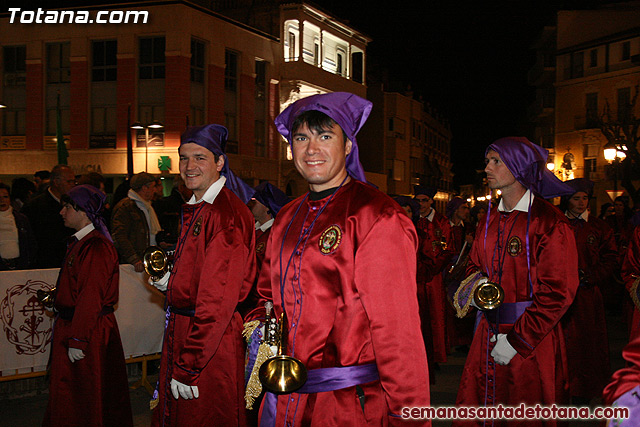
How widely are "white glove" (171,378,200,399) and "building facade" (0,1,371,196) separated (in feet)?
84.7

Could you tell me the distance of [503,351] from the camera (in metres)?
4.36

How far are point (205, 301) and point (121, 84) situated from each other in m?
28.1

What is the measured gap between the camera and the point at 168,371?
436 centimetres

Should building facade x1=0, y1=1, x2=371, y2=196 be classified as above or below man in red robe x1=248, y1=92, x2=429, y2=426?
above

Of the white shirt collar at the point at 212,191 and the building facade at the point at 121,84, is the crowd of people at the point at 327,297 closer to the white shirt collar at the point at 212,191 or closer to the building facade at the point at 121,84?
the white shirt collar at the point at 212,191

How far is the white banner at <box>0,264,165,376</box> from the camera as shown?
7.03m

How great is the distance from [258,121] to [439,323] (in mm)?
26536

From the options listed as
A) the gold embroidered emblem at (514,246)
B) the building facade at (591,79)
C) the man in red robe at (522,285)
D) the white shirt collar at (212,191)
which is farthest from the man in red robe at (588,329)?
the building facade at (591,79)

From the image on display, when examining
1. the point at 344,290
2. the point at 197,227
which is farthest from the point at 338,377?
the point at 197,227

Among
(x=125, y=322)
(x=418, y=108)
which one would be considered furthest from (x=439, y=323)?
(x=418, y=108)

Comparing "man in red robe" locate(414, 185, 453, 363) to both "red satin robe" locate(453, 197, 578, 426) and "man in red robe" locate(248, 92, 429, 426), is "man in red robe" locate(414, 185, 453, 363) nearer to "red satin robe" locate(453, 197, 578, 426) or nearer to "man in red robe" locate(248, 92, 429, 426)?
"red satin robe" locate(453, 197, 578, 426)

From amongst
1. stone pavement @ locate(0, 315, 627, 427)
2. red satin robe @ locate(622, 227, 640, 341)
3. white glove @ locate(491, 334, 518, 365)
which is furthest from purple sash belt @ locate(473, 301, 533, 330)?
stone pavement @ locate(0, 315, 627, 427)

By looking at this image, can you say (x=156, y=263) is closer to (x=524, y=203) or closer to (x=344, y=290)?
(x=344, y=290)

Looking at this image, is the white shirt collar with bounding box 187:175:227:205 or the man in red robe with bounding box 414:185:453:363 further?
the man in red robe with bounding box 414:185:453:363
